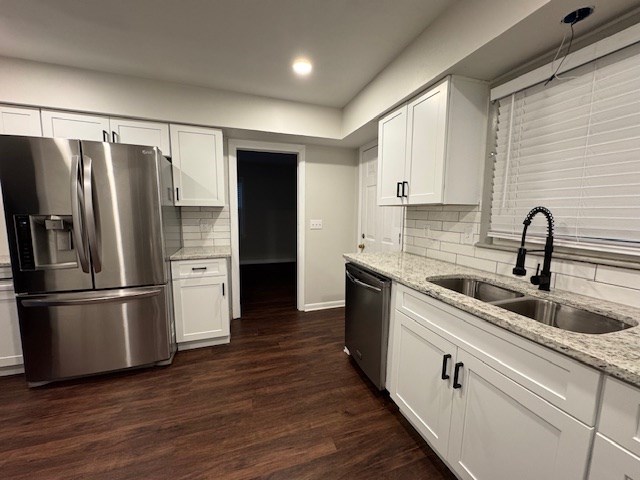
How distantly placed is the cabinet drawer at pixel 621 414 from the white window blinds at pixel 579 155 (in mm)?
776

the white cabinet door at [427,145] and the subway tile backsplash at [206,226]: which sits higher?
the white cabinet door at [427,145]

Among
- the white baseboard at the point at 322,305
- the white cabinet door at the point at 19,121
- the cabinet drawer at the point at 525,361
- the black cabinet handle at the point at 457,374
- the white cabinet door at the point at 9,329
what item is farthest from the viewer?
the white baseboard at the point at 322,305

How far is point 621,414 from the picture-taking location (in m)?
0.72

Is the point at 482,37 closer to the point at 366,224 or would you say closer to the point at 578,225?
the point at 578,225

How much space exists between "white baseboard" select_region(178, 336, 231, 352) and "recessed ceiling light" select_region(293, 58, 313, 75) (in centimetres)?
262

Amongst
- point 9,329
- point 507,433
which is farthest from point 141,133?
point 507,433

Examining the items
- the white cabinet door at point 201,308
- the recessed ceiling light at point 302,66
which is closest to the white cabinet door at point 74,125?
the white cabinet door at point 201,308

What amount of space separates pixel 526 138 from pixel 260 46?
1910 mm

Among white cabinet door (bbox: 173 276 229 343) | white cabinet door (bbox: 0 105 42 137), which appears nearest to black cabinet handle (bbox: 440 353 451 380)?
white cabinet door (bbox: 173 276 229 343)

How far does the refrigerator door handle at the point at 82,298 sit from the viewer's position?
1974mm

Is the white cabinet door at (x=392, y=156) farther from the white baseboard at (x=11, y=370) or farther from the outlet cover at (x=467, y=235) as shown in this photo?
the white baseboard at (x=11, y=370)

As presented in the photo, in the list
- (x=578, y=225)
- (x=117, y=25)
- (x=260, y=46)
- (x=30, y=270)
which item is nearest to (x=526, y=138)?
(x=578, y=225)

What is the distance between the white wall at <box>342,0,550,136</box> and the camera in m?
1.28

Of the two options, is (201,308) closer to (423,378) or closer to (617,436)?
(423,378)
